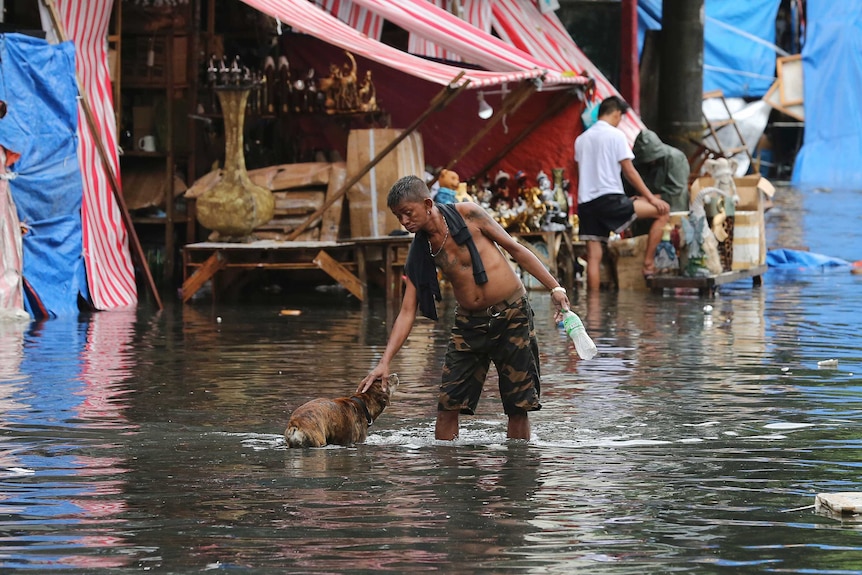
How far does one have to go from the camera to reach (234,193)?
14383mm

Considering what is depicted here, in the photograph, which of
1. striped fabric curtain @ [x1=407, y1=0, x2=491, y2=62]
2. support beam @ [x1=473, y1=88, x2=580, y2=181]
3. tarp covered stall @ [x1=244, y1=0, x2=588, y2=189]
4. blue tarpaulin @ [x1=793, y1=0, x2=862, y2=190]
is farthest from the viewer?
blue tarpaulin @ [x1=793, y1=0, x2=862, y2=190]

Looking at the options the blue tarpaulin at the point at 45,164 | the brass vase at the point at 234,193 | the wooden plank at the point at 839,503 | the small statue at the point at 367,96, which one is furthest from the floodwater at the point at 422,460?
the small statue at the point at 367,96

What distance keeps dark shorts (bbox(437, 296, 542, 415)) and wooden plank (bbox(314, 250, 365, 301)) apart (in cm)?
737

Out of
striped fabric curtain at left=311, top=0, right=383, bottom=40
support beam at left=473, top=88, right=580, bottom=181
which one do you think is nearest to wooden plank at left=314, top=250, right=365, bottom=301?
striped fabric curtain at left=311, top=0, right=383, bottom=40

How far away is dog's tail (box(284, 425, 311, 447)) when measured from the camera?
6711mm

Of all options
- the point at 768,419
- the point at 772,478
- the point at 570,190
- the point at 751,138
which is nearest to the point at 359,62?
the point at 570,190

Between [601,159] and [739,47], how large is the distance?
1790cm

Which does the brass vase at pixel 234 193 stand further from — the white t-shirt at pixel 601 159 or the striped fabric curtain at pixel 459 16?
the white t-shirt at pixel 601 159

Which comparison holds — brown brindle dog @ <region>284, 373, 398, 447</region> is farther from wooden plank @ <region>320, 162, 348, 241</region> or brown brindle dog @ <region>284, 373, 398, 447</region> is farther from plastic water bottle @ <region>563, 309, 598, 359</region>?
wooden plank @ <region>320, 162, 348, 241</region>

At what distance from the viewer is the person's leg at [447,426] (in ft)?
23.4

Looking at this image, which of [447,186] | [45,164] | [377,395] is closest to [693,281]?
[447,186]

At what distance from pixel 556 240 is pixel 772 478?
413 inches

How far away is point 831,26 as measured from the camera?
3181 cm

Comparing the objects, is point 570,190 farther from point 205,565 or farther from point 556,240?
point 205,565
